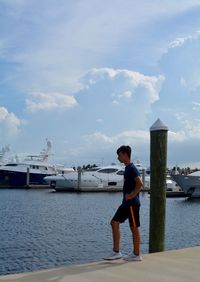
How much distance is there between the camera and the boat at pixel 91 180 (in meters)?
63.2

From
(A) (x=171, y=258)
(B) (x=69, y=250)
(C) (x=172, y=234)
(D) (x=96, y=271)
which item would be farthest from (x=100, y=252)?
(D) (x=96, y=271)

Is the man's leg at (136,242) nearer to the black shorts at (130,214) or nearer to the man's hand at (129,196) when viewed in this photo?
the black shorts at (130,214)

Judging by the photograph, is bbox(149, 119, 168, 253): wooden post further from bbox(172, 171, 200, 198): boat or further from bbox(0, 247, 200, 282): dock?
bbox(172, 171, 200, 198): boat

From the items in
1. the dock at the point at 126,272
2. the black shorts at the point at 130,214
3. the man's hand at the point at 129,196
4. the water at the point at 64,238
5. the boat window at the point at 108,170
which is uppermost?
the boat window at the point at 108,170

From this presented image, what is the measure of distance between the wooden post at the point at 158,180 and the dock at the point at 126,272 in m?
1.06

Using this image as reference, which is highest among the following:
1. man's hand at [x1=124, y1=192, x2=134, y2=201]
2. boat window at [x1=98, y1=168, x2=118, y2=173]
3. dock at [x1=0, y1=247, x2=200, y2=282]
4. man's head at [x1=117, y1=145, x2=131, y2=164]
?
boat window at [x1=98, y1=168, x2=118, y2=173]

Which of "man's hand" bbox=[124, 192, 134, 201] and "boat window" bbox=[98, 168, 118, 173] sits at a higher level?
"boat window" bbox=[98, 168, 118, 173]

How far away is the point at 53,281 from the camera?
6.82m

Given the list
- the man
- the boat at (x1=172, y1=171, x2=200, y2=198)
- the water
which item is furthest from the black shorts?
the boat at (x1=172, y1=171, x2=200, y2=198)

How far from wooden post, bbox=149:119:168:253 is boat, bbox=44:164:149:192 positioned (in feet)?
172

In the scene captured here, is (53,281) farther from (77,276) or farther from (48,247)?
(48,247)

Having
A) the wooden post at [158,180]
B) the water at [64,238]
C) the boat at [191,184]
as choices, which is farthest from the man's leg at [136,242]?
the boat at [191,184]

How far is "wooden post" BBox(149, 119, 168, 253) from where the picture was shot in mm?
9578

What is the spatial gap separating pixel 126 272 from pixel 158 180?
8.26ft
